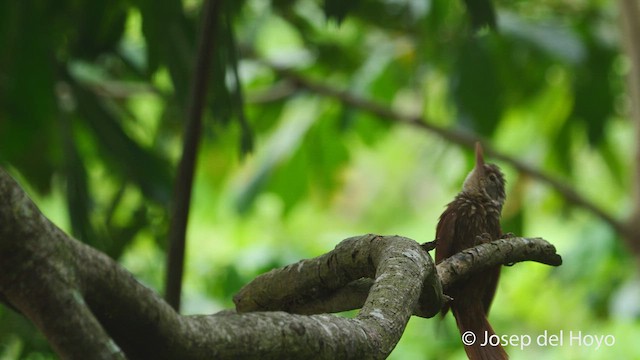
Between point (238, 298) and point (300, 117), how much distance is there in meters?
3.82

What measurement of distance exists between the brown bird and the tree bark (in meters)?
0.18

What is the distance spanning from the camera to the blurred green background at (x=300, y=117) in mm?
3490

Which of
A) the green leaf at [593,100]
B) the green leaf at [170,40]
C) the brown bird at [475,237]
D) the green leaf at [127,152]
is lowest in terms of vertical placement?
the brown bird at [475,237]

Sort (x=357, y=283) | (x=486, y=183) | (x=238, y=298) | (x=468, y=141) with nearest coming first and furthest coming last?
(x=357, y=283) < (x=238, y=298) < (x=486, y=183) < (x=468, y=141)

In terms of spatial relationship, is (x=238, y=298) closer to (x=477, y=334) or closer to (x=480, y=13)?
(x=477, y=334)

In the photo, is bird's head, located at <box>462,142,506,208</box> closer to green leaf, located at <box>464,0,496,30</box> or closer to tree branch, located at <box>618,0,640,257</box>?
green leaf, located at <box>464,0,496,30</box>

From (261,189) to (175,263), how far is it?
8.82ft

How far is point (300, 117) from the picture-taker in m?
5.71

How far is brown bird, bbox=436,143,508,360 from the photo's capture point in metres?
1.92

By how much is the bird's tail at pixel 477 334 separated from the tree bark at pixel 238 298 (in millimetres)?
166

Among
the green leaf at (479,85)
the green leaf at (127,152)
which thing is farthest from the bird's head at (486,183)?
the green leaf at (479,85)

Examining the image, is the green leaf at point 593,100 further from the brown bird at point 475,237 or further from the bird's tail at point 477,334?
the bird's tail at point 477,334

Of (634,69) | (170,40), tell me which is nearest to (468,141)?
(634,69)

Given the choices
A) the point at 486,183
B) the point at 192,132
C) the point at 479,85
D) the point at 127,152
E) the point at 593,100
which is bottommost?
the point at 486,183
